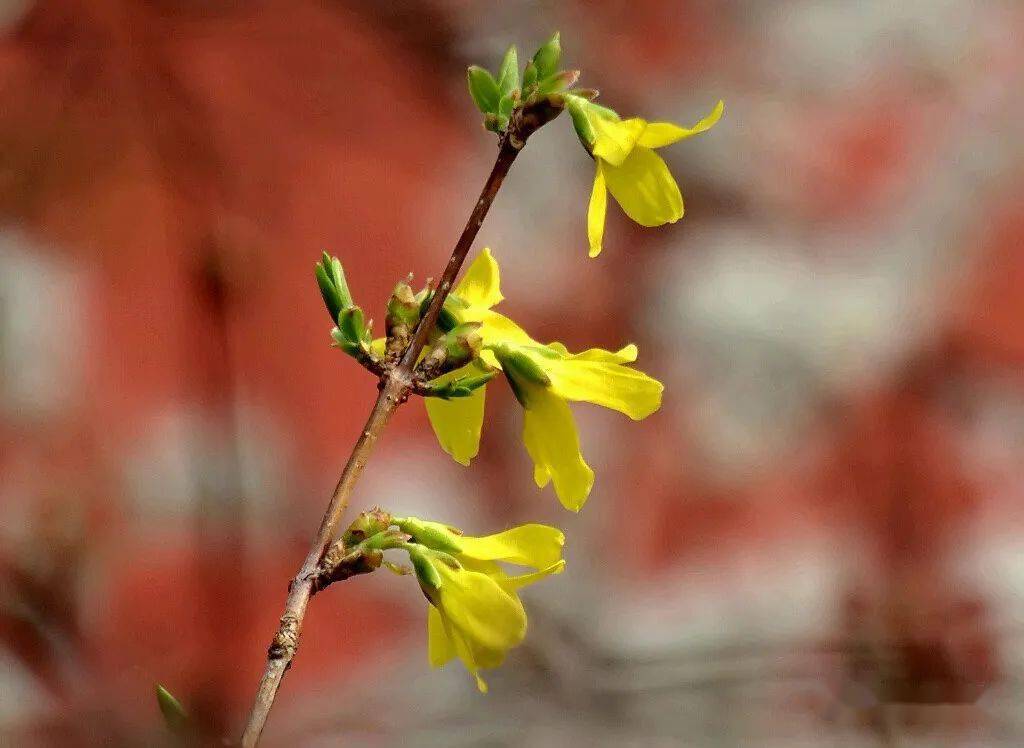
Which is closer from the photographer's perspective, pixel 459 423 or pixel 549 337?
pixel 459 423

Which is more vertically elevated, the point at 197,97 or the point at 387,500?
the point at 197,97

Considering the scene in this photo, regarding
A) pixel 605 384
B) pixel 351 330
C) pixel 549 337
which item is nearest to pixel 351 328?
pixel 351 330

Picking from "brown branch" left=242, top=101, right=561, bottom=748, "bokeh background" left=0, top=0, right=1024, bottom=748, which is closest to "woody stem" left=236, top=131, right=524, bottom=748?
"brown branch" left=242, top=101, right=561, bottom=748

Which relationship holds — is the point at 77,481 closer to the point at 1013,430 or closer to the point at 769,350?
the point at 769,350

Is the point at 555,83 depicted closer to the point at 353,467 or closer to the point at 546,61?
the point at 546,61

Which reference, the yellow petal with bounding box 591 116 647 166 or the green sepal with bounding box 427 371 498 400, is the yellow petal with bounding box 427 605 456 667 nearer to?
the green sepal with bounding box 427 371 498 400

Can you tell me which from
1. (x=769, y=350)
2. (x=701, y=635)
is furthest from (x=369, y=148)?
(x=701, y=635)
